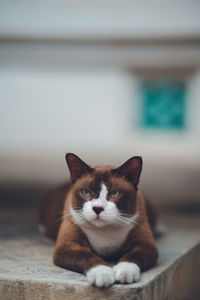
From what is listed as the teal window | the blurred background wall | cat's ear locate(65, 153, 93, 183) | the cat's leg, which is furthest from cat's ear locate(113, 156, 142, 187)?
the teal window

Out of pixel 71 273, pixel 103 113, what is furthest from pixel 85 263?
pixel 103 113

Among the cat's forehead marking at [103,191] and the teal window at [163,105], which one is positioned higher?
the teal window at [163,105]

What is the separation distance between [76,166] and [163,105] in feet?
27.6

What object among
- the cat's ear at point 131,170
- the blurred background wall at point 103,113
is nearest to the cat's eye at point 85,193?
the cat's ear at point 131,170

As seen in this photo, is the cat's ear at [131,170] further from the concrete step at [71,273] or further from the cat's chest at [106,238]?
the concrete step at [71,273]

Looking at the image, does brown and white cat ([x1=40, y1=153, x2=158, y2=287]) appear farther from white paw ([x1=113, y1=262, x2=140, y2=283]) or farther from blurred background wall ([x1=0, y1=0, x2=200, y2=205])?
blurred background wall ([x1=0, y1=0, x2=200, y2=205])

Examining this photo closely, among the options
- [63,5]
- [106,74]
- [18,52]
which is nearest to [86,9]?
[63,5]

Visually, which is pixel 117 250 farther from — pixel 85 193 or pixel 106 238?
pixel 85 193

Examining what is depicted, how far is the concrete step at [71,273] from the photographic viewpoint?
1791 mm

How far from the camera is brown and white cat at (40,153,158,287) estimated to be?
1849 millimetres

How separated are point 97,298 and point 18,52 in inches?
109

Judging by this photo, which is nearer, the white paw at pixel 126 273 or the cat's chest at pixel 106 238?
the white paw at pixel 126 273

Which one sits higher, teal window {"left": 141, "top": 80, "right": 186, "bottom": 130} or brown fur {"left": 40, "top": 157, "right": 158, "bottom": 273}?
teal window {"left": 141, "top": 80, "right": 186, "bottom": 130}

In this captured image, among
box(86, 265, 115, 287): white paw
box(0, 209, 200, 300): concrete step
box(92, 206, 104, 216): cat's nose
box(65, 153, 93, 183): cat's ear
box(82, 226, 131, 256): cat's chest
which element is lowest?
box(0, 209, 200, 300): concrete step
